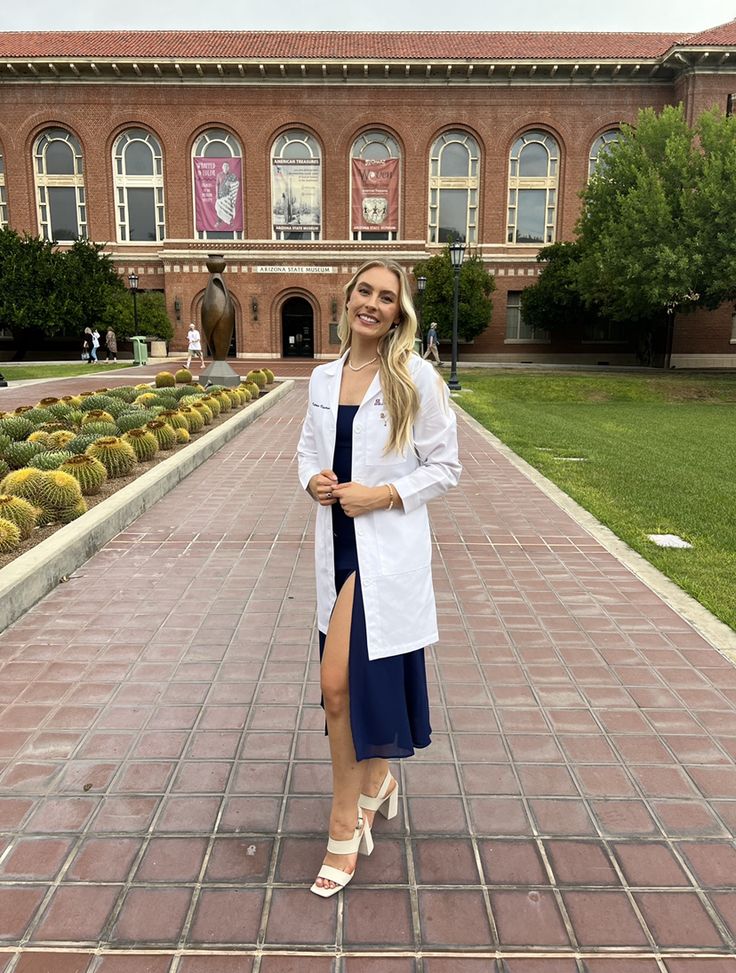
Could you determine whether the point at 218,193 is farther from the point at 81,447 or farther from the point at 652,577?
the point at 652,577

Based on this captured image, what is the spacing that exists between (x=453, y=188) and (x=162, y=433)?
32294mm

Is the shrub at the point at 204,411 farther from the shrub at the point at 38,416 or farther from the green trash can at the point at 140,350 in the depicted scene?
the green trash can at the point at 140,350

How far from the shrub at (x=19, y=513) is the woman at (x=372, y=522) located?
4539mm

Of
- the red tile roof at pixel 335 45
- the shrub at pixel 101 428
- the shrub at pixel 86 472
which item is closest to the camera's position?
the shrub at pixel 86 472

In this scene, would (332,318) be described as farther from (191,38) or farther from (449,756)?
(449,756)

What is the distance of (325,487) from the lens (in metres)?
2.38

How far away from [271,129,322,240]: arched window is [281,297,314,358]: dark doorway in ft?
13.3

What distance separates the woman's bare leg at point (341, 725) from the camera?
2.40m

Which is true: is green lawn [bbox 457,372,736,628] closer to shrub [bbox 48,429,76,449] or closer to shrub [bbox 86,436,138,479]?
shrub [bbox 86,436,138,479]

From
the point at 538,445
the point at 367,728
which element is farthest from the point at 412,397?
the point at 538,445

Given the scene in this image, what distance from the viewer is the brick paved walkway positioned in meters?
2.27

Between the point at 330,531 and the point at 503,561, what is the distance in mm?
3831

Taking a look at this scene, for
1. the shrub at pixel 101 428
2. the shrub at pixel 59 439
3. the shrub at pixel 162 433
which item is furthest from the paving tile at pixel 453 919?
the shrub at pixel 162 433

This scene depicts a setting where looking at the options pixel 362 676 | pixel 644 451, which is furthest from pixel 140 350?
pixel 362 676
